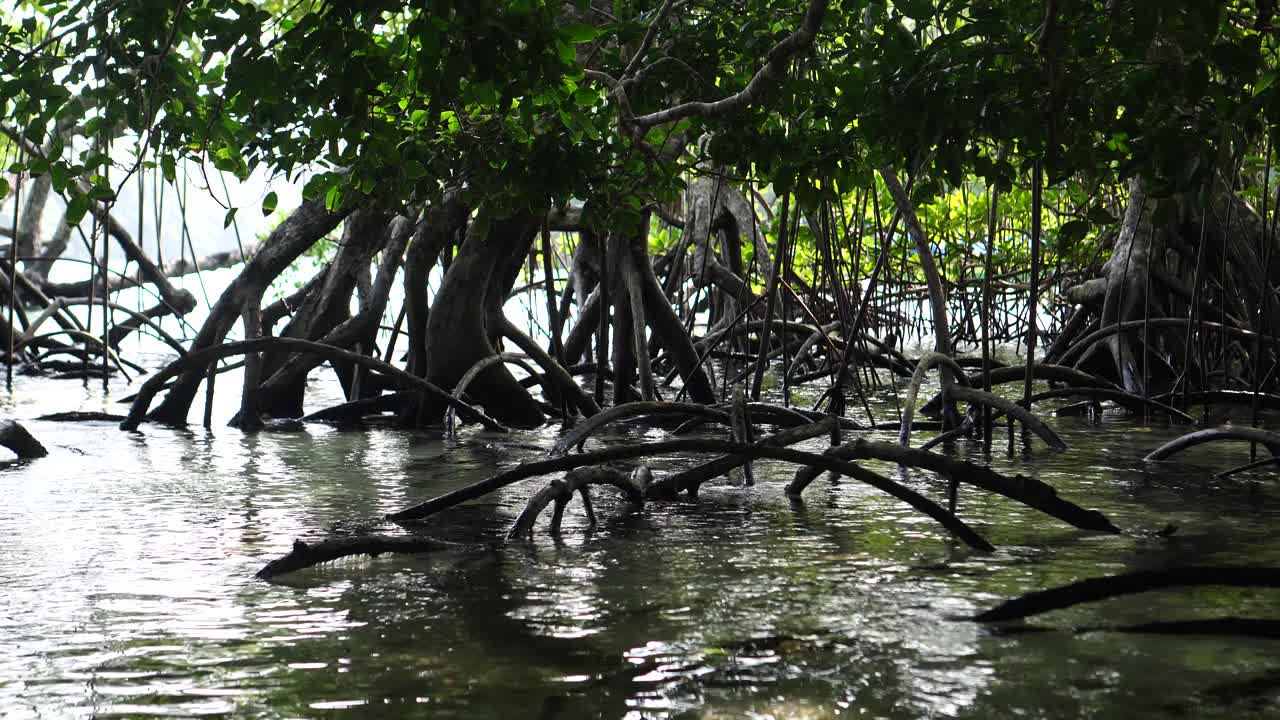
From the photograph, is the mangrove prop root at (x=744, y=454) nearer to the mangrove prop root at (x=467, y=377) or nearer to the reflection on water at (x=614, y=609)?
the reflection on water at (x=614, y=609)

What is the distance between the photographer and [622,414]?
4.12m

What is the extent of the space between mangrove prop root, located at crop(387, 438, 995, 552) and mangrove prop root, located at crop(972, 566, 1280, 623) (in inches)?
20.9

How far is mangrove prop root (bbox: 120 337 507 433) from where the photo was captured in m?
5.88

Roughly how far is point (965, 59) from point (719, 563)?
1257 millimetres

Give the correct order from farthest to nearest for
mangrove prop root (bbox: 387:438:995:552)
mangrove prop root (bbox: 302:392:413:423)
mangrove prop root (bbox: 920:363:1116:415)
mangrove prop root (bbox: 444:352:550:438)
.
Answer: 1. mangrove prop root (bbox: 302:392:413:423)
2. mangrove prop root (bbox: 444:352:550:438)
3. mangrove prop root (bbox: 920:363:1116:415)
4. mangrove prop root (bbox: 387:438:995:552)

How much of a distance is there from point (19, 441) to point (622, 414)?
2.42 meters

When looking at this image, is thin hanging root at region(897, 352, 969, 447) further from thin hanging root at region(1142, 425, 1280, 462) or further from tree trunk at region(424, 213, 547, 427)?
tree trunk at region(424, 213, 547, 427)

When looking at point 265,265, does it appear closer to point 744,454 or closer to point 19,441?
point 19,441

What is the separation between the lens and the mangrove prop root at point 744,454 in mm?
3221

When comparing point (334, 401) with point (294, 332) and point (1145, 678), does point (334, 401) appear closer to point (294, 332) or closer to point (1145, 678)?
point (294, 332)

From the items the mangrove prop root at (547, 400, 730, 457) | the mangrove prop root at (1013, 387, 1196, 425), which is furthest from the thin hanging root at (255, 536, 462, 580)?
the mangrove prop root at (1013, 387, 1196, 425)

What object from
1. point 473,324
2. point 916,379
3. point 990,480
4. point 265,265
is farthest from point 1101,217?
point 265,265

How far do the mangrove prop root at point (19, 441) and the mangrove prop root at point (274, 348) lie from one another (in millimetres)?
881

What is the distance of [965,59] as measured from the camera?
3.12 m
